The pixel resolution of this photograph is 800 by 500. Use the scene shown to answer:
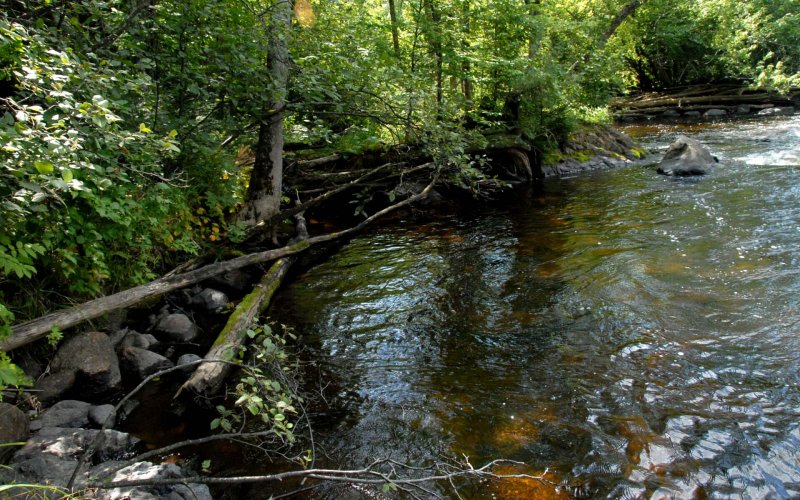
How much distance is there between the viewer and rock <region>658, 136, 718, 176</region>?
13101 millimetres

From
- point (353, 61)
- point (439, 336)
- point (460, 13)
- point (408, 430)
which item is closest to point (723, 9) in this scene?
point (460, 13)

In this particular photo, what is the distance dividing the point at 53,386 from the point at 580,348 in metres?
5.40

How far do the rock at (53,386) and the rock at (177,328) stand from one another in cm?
138

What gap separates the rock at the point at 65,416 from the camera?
13.4ft

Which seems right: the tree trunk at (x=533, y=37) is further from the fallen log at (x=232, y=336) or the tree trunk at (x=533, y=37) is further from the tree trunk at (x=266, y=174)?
the fallen log at (x=232, y=336)

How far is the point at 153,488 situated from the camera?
3.25 m

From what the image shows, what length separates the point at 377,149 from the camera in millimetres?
12344

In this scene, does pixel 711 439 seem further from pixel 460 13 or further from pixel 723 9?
pixel 723 9

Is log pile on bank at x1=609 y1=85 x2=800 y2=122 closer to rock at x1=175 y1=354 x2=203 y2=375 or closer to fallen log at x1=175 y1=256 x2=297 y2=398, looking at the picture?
fallen log at x1=175 y1=256 x2=297 y2=398

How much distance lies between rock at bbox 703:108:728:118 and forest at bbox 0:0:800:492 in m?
12.7

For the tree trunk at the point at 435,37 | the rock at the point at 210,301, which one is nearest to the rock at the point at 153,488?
the rock at the point at 210,301

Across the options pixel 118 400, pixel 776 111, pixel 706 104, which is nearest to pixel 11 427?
pixel 118 400

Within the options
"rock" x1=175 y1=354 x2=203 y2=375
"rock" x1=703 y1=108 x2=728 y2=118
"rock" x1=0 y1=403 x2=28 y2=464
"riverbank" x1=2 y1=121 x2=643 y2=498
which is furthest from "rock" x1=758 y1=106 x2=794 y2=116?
"rock" x1=0 y1=403 x2=28 y2=464

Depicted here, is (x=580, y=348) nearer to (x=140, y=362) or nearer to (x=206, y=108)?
(x=140, y=362)
